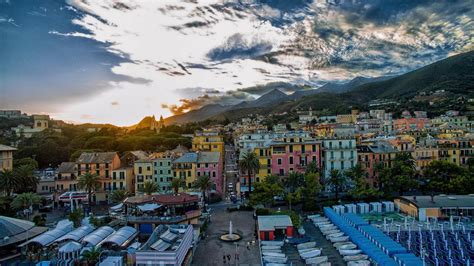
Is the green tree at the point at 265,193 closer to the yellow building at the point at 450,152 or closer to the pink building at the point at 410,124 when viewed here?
the yellow building at the point at 450,152

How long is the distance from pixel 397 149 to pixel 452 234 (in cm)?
2852

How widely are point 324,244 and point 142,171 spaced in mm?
37521

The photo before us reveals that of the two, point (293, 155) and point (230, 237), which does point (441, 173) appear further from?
point (230, 237)

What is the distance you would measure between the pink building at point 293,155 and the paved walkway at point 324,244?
16.4 m

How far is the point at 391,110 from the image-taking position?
168 meters

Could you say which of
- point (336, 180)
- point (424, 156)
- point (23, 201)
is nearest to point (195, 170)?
point (336, 180)

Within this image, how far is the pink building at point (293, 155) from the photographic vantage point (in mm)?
65812

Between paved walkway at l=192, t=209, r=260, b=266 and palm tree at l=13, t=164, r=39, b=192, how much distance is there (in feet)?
110

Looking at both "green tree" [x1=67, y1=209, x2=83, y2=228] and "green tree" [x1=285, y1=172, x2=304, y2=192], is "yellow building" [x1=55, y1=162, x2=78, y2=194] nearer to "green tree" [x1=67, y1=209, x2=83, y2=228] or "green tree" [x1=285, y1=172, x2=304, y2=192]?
"green tree" [x1=67, y1=209, x2=83, y2=228]

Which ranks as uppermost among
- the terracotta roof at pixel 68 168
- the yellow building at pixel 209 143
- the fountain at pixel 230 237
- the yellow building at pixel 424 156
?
the yellow building at pixel 209 143

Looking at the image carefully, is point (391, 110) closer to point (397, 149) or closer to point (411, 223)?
point (397, 149)

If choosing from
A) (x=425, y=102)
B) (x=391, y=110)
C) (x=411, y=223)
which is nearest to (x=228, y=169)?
(x=411, y=223)

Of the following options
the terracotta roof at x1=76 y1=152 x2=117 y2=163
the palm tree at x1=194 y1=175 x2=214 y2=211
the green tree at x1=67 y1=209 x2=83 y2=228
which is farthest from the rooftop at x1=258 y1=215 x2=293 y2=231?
the terracotta roof at x1=76 y1=152 x2=117 y2=163

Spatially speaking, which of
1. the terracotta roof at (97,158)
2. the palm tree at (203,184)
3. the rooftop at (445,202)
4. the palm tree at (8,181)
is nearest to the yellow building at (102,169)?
the terracotta roof at (97,158)
